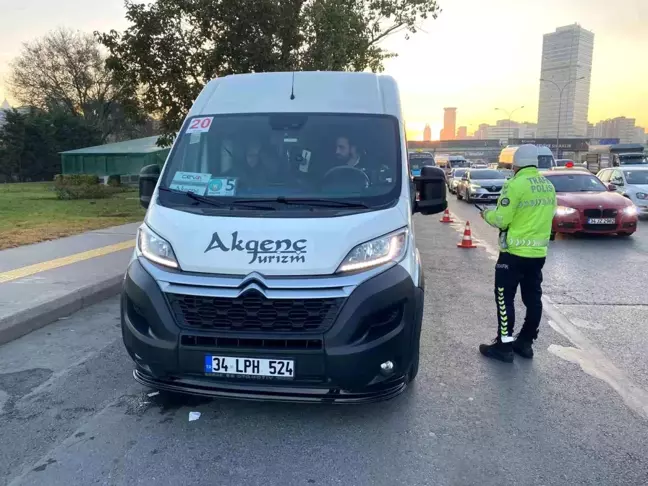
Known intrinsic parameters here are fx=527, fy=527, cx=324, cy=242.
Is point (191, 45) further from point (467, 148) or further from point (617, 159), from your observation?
point (467, 148)

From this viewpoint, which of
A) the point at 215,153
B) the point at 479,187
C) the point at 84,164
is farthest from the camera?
the point at 84,164

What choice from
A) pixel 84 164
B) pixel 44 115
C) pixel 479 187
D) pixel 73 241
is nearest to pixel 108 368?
pixel 73 241

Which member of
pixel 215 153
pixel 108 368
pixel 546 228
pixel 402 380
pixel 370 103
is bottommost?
pixel 108 368

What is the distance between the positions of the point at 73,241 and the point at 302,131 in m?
7.96

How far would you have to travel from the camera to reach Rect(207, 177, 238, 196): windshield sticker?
387 centimetres

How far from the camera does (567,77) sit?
266 ft

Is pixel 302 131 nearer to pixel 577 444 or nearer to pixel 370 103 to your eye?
pixel 370 103

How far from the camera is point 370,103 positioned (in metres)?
4.44

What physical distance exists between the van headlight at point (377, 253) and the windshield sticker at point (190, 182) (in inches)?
51.6

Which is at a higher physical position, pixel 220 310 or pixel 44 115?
pixel 44 115

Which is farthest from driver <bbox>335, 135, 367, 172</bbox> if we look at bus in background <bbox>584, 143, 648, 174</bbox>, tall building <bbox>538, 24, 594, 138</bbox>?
tall building <bbox>538, 24, 594, 138</bbox>

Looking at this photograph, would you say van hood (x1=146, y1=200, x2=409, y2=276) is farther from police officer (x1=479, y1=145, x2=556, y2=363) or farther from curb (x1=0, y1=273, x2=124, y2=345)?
curb (x1=0, y1=273, x2=124, y2=345)

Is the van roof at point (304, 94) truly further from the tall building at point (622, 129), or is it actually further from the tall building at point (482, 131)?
the tall building at point (482, 131)

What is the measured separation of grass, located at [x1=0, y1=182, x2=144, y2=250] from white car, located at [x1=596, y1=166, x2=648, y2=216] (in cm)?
1411
